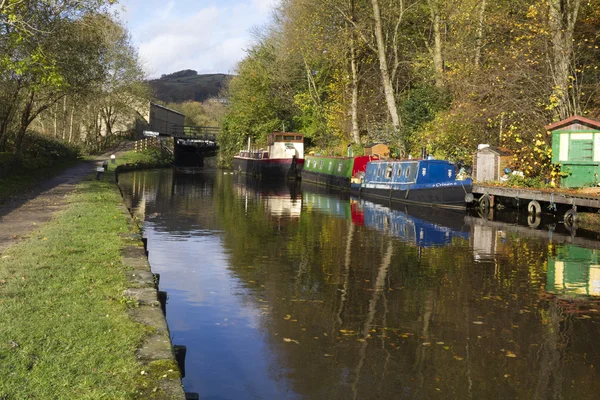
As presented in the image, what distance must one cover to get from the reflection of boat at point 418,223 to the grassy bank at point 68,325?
9160 mm

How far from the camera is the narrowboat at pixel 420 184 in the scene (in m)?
26.0

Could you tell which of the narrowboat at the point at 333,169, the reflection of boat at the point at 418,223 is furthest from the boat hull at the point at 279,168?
the reflection of boat at the point at 418,223

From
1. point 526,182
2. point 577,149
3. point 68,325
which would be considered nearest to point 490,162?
point 526,182

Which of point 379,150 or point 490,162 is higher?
point 379,150

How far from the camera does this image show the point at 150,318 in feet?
22.7

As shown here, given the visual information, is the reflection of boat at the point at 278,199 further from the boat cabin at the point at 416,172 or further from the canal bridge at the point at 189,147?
the canal bridge at the point at 189,147

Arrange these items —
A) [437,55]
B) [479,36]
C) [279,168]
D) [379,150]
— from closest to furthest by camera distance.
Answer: [479,36], [437,55], [379,150], [279,168]

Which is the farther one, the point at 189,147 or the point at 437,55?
the point at 189,147

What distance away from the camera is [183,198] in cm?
2958

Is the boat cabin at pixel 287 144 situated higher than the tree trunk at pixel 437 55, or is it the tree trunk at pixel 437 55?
the tree trunk at pixel 437 55

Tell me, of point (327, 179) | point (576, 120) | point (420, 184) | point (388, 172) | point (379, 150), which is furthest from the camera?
point (327, 179)

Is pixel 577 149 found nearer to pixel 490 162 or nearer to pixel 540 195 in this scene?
pixel 540 195

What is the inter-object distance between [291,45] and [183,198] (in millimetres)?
20761

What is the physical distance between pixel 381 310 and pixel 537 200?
1456 cm
